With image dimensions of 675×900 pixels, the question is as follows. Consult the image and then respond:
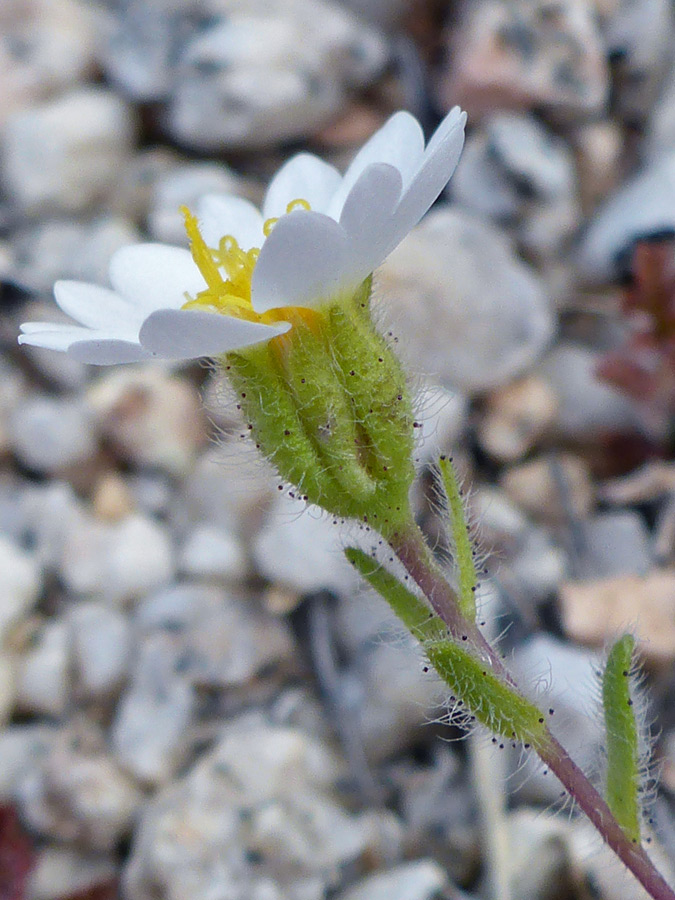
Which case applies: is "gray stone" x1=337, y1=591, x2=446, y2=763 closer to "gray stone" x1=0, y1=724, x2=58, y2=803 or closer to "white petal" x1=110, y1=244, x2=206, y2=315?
"gray stone" x1=0, y1=724, x2=58, y2=803

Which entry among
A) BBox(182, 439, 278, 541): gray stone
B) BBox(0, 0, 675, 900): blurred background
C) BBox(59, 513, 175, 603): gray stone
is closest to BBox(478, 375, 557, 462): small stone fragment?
BBox(0, 0, 675, 900): blurred background

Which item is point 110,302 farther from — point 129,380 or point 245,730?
point 129,380

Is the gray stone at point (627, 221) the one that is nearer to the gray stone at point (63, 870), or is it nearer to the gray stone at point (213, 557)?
the gray stone at point (213, 557)

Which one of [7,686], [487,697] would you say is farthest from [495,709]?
[7,686]

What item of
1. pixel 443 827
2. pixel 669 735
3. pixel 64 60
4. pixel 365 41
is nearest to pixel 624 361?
pixel 669 735

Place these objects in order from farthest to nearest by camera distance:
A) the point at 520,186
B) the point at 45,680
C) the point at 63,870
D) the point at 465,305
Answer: the point at 520,186
the point at 465,305
the point at 45,680
the point at 63,870

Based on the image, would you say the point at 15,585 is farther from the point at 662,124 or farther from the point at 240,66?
the point at 662,124
